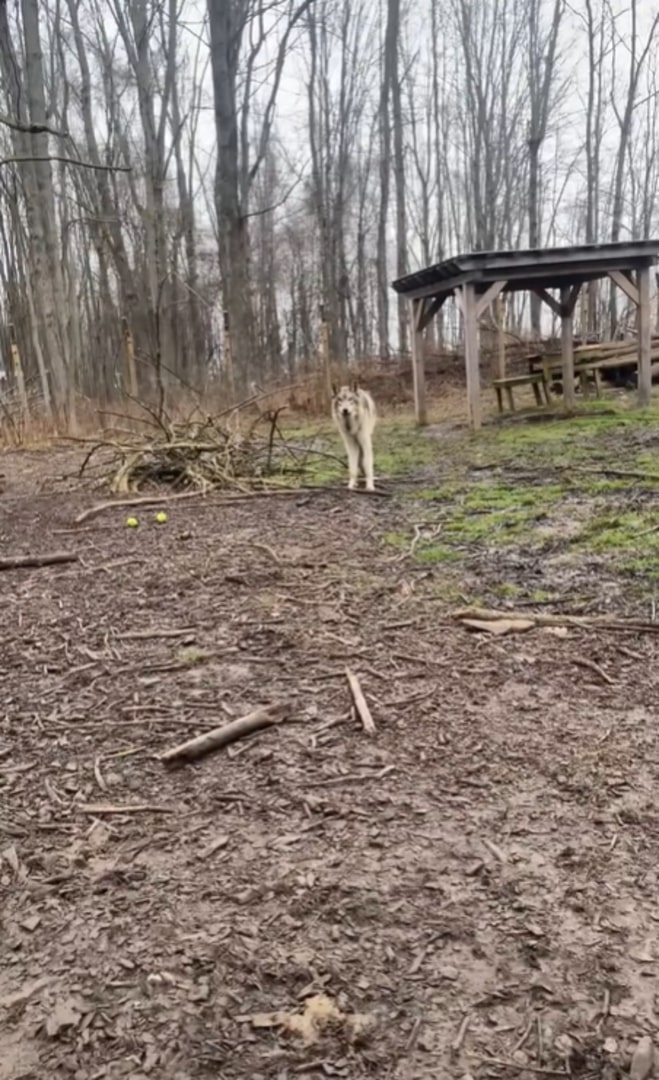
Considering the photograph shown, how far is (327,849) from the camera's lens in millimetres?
2240

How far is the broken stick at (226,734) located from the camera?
275cm

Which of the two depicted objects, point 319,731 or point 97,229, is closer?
point 319,731

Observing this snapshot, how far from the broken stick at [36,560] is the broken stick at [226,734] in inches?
109

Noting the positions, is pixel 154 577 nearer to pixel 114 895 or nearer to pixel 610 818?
pixel 114 895

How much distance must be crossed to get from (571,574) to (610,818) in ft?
7.91

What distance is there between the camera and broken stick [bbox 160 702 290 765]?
275 cm

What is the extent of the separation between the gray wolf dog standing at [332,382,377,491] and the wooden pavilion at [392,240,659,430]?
13.8 feet

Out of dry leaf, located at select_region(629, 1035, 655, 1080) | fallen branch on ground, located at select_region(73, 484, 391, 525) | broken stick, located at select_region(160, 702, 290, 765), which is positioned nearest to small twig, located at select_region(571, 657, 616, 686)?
broken stick, located at select_region(160, 702, 290, 765)

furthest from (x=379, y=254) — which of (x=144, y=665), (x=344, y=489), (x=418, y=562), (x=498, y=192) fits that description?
(x=144, y=665)

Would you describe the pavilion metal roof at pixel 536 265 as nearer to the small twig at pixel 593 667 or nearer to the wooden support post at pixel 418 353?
the wooden support post at pixel 418 353

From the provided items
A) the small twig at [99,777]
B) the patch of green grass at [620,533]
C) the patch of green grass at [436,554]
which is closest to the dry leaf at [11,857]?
the small twig at [99,777]

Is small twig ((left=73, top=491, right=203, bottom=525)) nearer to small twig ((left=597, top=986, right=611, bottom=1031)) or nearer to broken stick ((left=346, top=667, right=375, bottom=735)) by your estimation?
broken stick ((left=346, top=667, right=375, bottom=735))

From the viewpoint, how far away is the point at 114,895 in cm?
211

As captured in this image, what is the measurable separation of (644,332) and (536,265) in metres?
2.13
